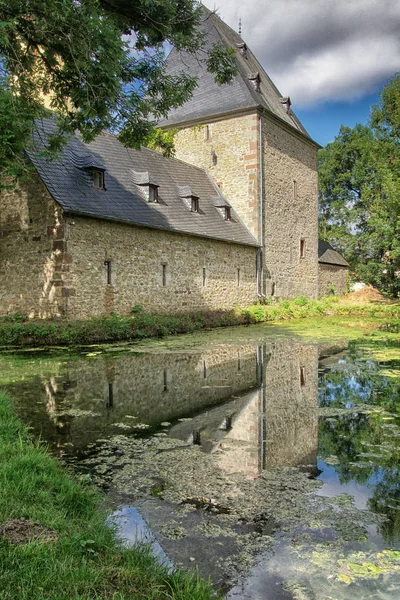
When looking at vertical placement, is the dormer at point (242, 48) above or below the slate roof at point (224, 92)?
above

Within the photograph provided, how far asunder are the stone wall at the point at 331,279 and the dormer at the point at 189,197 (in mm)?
13151

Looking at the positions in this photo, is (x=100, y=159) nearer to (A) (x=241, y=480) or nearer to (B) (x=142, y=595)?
(A) (x=241, y=480)

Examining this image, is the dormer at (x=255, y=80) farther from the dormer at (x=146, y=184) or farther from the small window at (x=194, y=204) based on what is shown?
the dormer at (x=146, y=184)

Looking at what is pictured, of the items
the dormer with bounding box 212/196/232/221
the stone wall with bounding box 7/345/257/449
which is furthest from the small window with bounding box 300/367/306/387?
the dormer with bounding box 212/196/232/221

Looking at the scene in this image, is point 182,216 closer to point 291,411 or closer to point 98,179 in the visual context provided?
point 98,179

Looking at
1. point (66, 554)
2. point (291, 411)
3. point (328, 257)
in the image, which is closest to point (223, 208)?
point (328, 257)

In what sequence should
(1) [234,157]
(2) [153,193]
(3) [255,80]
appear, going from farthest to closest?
(3) [255,80] → (1) [234,157] → (2) [153,193]

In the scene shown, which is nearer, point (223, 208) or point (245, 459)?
point (245, 459)

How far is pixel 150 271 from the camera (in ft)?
53.5

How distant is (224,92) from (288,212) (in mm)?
6724

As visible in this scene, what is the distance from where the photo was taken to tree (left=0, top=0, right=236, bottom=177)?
24.2 feet

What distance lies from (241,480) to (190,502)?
1.81 ft

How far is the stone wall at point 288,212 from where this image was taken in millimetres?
23578

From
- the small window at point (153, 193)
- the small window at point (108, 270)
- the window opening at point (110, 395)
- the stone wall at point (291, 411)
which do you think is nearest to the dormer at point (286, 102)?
the small window at point (153, 193)
